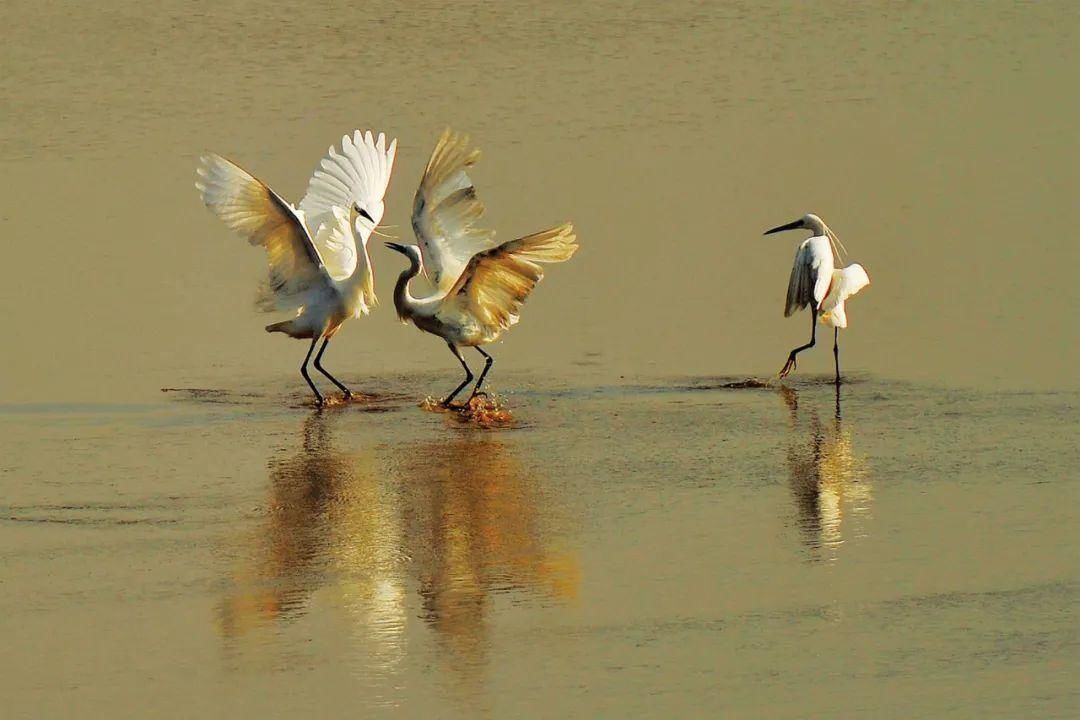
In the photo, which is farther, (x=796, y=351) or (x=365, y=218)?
(x=365, y=218)

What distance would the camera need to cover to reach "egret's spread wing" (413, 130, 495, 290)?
13.8 m

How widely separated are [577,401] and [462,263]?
186cm

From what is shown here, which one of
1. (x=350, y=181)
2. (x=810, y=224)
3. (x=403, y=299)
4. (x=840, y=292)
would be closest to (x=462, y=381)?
(x=403, y=299)

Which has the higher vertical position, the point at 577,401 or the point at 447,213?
the point at 447,213

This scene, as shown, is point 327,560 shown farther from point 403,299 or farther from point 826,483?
point 403,299

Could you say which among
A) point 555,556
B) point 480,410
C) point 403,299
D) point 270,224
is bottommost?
point 555,556

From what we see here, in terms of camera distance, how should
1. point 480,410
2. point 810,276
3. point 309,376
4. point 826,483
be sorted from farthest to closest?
1. point 810,276
2. point 309,376
3. point 480,410
4. point 826,483

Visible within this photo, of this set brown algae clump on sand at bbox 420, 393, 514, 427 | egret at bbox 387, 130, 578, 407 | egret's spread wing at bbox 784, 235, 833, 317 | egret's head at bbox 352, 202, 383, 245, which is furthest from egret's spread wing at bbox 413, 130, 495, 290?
egret's spread wing at bbox 784, 235, 833, 317

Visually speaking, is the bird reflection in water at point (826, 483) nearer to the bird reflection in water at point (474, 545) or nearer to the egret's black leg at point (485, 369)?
the bird reflection in water at point (474, 545)

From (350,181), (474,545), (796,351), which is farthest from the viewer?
(350,181)

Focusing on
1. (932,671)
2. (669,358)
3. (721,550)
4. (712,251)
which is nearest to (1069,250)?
(712,251)

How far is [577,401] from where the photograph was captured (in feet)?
40.9

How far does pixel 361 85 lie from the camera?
2300cm

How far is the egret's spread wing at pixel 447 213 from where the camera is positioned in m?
13.8
